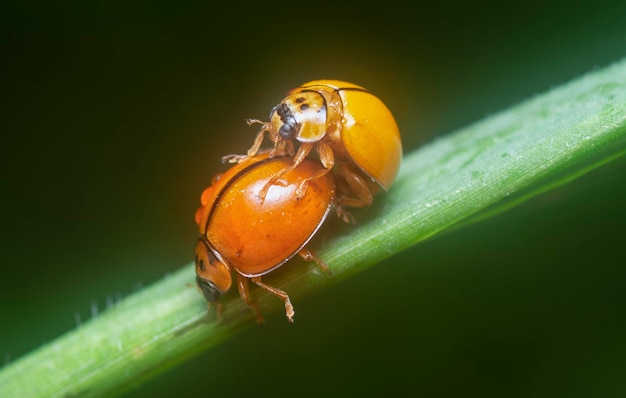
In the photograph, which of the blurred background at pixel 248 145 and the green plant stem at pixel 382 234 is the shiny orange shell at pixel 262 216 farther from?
the blurred background at pixel 248 145

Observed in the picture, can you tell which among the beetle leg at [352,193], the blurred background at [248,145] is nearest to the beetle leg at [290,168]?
the beetle leg at [352,193]

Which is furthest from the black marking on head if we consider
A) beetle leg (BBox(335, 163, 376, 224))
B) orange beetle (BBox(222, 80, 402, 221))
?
beetle leg (BBox(335, 163, 376, 224))

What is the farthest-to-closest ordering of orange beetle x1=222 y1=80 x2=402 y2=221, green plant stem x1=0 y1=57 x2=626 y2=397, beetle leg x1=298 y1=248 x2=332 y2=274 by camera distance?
orange beetle x1=222 y1=80 x2=402 y2=221 < beetle leg x1=298 y1=248 x2=332 y2=274 < green plant stem x1=0 y1=57 x2=626 y2=397

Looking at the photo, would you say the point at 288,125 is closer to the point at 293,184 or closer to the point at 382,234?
the point at 293,184

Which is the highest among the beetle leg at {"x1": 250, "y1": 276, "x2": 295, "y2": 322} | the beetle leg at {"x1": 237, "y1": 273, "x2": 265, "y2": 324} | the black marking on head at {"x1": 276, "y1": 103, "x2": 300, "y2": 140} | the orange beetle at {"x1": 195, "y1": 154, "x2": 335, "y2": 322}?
the black marking on head at {"x1": 276, "y1": 103, "x2": 300, "y2": 140}

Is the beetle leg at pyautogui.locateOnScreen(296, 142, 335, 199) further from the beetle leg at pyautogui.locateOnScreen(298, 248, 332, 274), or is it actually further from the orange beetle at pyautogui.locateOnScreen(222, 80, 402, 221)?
the beetle leg at pyautogui.locateOnScreen(298, 248, 332, 274)

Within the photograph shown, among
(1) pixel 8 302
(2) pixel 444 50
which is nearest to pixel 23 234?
(1) pixel 8 302

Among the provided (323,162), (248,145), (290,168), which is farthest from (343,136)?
(248,145)
